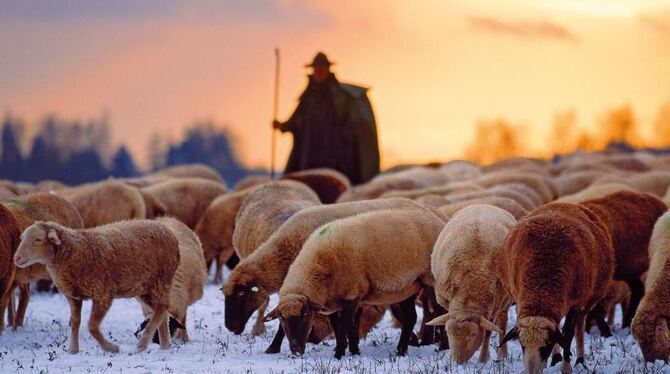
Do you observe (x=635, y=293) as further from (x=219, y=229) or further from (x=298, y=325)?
(x=219, y=229)

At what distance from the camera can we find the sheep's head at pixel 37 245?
12625 mm

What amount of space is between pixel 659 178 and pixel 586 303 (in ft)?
39.7

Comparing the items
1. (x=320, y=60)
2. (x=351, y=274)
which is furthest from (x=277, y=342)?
(x=320, y=60)

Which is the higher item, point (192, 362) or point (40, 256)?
point (40, 256)

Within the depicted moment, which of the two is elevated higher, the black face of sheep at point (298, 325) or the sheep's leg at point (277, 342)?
the black face of sheep at point (298, 325)

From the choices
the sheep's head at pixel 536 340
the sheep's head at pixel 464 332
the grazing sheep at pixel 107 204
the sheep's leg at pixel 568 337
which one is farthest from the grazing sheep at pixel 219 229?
the sheep's head at pixel 536 340

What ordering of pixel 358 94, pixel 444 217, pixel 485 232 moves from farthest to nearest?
pixel 358 94, pixel 444 217, pixel 485 232

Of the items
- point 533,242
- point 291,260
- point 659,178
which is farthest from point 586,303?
point 659,178

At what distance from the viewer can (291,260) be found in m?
13.5

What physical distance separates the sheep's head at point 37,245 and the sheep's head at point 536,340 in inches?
189

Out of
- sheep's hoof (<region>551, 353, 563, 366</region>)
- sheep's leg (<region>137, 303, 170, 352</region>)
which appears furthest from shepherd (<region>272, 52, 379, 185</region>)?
sheep's hoof (<region>551, 353, 563, 366</region>)

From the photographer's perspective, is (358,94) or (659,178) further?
(358,94)

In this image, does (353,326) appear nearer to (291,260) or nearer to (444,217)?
(291,260)

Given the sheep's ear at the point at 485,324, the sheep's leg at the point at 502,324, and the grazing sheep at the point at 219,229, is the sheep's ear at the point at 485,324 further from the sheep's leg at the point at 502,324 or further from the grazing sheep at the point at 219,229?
the grazing sheep at the point at 219,229
